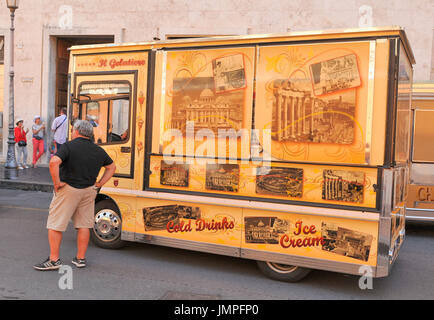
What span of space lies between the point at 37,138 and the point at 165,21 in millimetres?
5702

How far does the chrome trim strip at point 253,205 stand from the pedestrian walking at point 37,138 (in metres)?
9.80

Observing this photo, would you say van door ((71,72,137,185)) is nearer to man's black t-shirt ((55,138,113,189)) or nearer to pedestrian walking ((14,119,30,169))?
man's black t-shirt ((55,138,113,189))

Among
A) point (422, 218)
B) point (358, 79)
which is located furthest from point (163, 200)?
point (422, 218)

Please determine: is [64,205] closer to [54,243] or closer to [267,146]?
[54,243]

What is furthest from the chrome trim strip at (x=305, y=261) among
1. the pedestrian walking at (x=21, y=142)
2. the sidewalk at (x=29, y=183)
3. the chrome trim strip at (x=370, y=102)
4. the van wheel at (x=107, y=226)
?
the pedestrian walking at (x=21, y=142)

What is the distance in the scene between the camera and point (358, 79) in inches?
191

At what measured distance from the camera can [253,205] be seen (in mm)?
5340

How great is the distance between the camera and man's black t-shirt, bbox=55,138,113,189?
5363mm

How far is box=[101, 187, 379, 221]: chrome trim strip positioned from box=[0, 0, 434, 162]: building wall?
9.98m

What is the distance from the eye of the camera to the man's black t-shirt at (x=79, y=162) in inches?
211

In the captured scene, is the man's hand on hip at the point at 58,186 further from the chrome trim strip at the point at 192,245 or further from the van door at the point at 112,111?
the chrome trim strip at the point at 192,245

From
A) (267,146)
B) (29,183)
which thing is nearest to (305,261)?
(267,146)
